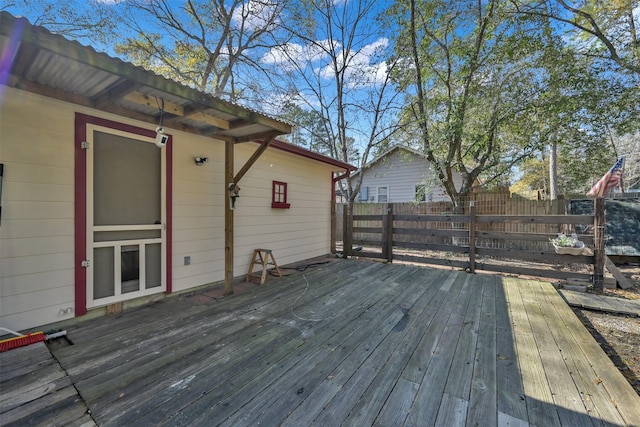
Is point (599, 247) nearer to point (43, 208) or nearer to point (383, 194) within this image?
point (43, 208)

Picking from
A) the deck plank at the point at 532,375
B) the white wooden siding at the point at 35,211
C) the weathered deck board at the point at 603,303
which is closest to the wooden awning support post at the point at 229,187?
the white wooden siding at the point at 35,211

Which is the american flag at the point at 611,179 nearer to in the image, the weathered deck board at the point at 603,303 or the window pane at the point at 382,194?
the weathered deck board at the point at 603,303

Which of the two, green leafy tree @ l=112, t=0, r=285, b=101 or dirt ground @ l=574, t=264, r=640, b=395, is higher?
green leafy tree @ l=112, t=0, r=285, b=101

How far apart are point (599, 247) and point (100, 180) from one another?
6.85 m

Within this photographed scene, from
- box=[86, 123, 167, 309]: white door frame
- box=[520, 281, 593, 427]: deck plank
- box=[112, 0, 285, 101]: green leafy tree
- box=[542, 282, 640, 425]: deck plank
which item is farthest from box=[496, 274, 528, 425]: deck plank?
box=[112, 0, 285, 101]: green leafy tree

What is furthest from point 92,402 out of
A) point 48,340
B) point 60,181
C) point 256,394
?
point 60,181

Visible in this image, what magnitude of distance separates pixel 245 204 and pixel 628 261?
833 cm

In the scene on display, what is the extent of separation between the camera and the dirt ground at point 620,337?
2154 mm

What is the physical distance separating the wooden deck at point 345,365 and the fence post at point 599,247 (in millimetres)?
1418

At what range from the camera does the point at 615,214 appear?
19.8 ft

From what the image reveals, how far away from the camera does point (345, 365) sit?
2.00m

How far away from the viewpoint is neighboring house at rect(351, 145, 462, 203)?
11087mm

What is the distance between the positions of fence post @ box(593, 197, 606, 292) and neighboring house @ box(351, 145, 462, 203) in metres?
6.61

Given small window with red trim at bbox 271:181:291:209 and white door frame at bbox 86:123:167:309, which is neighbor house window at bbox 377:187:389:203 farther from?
white door frame at bbox 86:123:167:309
